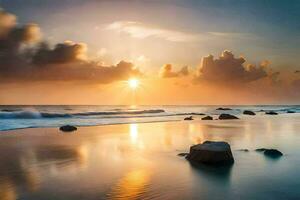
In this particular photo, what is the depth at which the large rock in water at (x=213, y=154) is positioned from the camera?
47.7 feet

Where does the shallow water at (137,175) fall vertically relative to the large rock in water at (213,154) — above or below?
below

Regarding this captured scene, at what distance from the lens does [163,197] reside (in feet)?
31.0

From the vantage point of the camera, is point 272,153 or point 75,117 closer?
point 272,153

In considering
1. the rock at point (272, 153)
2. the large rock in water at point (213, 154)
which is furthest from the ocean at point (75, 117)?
the rock at point (272, 153)

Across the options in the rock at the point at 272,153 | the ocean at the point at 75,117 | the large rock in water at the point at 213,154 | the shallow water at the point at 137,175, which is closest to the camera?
the shallow water at the point at 137,175

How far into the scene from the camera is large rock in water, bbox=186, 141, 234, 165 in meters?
14.5

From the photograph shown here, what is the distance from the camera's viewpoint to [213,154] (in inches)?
571

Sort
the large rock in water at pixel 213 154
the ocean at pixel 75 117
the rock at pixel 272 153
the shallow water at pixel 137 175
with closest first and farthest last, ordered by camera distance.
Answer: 1. the shallow water at pixel 137 175
2. the large rock in water at pixel 213 154
3. the rock at pixel 272 153
4. the ocean at pixel 75 117

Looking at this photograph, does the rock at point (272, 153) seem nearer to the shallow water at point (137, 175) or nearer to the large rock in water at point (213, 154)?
the shallow water at point (137, 175)

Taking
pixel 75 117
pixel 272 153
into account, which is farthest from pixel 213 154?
pixel 75 117

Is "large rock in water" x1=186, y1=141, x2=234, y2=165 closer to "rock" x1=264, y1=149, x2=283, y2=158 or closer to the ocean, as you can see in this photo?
"rock" x1=264, y1=149, x2=283, y2=158

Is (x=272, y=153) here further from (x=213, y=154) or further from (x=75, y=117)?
(x=75, y=117)

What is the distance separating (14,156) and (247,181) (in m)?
11.7

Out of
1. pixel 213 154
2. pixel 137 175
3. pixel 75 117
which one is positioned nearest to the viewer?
pixel 137 175
